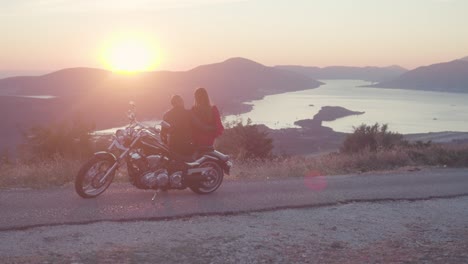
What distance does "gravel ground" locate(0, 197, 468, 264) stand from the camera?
584 centimetres

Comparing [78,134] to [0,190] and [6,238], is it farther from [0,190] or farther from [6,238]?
[6,238]

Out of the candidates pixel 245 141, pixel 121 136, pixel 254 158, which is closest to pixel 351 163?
pixel 254 158

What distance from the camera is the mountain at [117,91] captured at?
70625mm

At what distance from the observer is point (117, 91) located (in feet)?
323

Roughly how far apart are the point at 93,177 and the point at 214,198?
1.89 metres

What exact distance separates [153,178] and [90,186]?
0.95 meters

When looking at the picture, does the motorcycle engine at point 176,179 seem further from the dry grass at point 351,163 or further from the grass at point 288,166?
the dry grass at point 351,163

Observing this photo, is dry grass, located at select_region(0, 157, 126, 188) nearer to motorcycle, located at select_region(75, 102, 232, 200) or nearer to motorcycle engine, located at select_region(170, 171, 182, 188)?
motorcycle, located at select_region(75, 102, 232, 200)

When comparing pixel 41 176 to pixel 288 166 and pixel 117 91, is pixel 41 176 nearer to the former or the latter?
pixel 288 166

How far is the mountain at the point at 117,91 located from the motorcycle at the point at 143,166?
1453 cm

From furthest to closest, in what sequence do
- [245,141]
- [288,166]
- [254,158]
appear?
[245,141], [254,158], [288,166]

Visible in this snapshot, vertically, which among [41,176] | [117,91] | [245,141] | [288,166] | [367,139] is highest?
[117,91]

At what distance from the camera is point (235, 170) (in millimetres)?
12219

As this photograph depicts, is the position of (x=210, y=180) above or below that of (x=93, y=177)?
below
